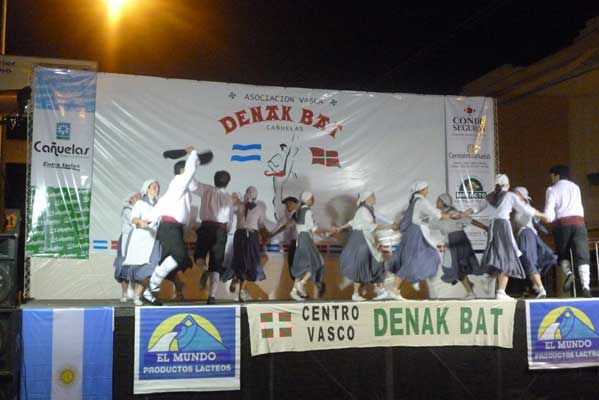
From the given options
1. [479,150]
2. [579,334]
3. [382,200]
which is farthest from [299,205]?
[579,334]

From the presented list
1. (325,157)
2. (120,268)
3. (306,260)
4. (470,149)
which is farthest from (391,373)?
(470,149)

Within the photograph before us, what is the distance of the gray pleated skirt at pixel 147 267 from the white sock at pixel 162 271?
315 millimetres

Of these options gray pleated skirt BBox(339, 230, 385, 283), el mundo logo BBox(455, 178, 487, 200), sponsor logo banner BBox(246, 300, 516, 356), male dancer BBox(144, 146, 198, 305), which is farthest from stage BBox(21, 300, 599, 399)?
el mundo logo BBox(455, 178, 487, 200)

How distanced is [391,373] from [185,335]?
7.12ft

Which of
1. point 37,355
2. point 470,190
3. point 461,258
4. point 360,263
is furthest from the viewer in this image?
point 470,190

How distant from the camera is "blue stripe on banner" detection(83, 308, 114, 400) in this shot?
622cm

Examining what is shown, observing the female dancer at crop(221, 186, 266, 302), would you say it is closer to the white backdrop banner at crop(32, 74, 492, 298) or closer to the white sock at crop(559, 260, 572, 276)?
the white backdrop banner at crop(32, 74, 492, 298)

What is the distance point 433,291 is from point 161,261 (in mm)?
4128

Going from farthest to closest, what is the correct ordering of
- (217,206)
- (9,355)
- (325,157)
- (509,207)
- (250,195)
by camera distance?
(325,157), (250,195), (217,206), (509,207), (9,355)

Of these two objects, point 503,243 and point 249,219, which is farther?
point 249,219

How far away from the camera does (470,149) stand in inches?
392

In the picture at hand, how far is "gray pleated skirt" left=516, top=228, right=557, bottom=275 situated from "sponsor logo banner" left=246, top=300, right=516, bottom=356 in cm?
100

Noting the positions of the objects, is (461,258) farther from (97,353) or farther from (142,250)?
(97,353)

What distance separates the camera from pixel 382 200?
31.7 feet
